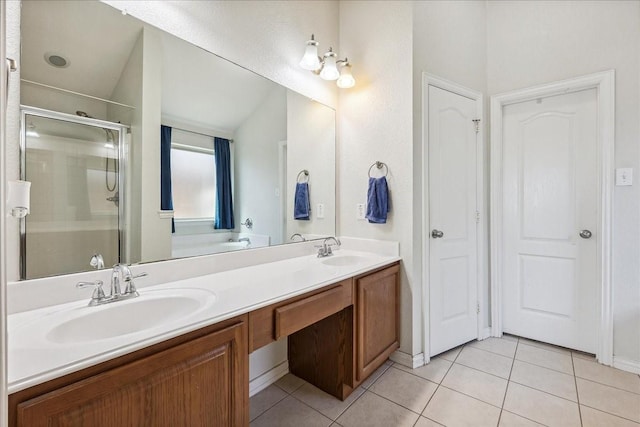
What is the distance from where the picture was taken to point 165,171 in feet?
4.64

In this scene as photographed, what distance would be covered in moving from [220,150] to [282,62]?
0.79 metres

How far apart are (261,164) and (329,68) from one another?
0.87m

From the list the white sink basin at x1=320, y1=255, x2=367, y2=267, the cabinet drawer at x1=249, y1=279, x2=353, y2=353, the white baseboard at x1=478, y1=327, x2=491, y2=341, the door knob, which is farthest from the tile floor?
the door knob

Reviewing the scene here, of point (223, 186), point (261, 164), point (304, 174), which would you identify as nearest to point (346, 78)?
point (304, 174)

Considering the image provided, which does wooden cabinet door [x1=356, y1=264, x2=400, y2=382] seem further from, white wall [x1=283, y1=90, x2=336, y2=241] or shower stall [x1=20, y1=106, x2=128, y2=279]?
shower stall [x1=20, y1=106, x2=128, y2=279]

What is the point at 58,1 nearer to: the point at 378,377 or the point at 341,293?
the point at 341,293

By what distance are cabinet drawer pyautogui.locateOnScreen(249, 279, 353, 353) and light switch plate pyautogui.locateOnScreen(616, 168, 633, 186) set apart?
2.02 meters

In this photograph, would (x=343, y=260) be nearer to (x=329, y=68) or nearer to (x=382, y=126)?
(x=382, y=126)

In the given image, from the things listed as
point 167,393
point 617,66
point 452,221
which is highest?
point 617,66

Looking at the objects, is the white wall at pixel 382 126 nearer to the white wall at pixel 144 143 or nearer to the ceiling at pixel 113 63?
the ceiling at pixel 113 63

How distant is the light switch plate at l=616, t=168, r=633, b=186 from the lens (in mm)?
1926

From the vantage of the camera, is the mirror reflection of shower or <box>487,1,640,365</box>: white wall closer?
the mirror reflection of shower

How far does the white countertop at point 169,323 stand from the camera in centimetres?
67

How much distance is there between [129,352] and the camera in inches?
30.2
